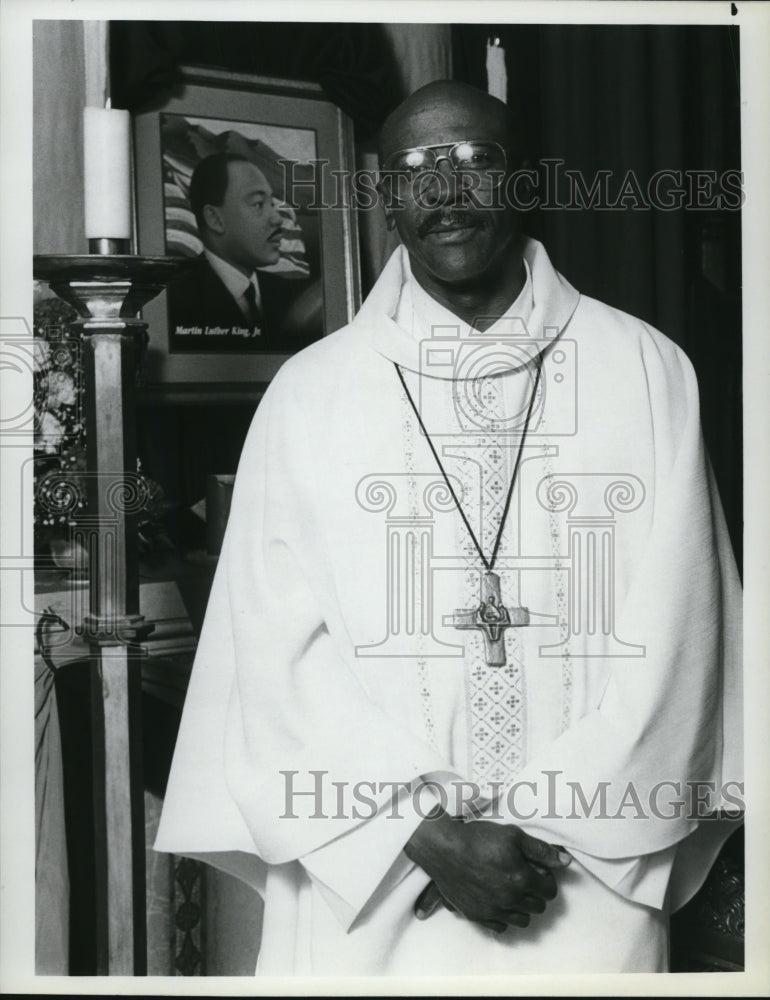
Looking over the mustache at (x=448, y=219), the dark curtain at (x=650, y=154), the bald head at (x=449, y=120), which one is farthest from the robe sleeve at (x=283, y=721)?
the dark curtain at (x=650, y=154)

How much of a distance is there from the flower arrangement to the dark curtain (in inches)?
30.9

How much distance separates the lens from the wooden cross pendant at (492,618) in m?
1.92

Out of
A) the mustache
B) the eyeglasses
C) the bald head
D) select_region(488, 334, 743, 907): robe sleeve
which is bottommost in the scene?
select_region(488, 334, 743, 907): robe sleeve

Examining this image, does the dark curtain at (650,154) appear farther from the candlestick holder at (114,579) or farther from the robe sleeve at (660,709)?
the candlestick holder at (114,579)

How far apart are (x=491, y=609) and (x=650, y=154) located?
81 centimetres

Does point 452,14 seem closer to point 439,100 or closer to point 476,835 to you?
point 439,100

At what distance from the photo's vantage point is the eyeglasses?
1.92 m

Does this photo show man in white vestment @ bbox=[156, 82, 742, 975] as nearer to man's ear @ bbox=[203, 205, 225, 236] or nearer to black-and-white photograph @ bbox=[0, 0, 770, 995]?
black-and-white photograph @ bbox=[0, 0, 770, 995]

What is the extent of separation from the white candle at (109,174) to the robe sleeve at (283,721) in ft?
1.19

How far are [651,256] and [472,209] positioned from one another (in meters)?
0.33

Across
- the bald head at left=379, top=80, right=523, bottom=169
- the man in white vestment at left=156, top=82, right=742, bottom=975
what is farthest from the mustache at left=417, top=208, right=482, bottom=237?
the bald head at left=379, top=80, right=523, bottom=169

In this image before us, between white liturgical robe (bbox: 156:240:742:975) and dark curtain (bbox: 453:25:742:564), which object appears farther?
dark curtain (bbox: 453:25:742:564)

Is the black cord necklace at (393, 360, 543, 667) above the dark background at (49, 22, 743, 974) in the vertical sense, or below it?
below

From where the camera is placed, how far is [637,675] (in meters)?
1.91
